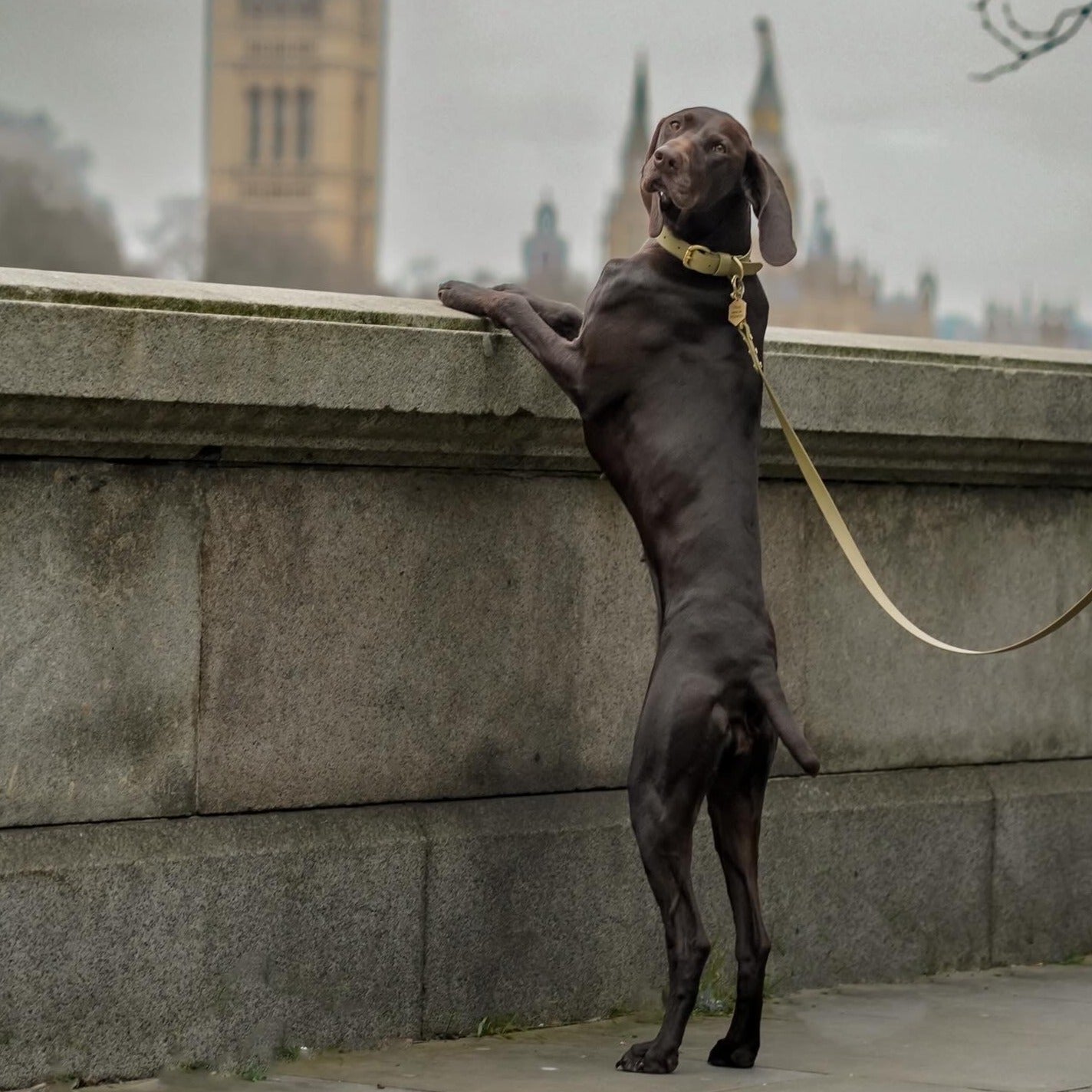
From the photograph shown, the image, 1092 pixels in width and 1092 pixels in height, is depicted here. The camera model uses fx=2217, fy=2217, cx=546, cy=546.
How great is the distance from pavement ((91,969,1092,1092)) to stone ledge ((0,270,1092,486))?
149 centimetres

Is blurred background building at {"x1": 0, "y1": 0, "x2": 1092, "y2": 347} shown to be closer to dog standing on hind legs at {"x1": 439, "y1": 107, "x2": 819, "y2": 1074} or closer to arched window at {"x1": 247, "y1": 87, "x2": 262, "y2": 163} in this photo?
arched window at {"x1": 247, "y1": 87, "x2": 262, "y2": 163}

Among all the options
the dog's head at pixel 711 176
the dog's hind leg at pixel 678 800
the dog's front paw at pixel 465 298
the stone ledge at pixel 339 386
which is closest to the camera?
the stone ledge at pixel 339 386

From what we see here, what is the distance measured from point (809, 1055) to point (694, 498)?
4.88 feet

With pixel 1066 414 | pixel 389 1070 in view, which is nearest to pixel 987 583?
pixel 1066 414

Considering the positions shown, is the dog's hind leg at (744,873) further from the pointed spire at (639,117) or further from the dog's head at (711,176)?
the pointed spire at (639,117)

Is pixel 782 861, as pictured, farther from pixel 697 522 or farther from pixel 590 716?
pixel 697 522

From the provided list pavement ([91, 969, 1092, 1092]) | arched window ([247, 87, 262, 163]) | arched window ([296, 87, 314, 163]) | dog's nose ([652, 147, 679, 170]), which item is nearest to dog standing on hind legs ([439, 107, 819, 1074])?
dog's nose ([652, 147, 679, 170])

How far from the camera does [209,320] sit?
5.15 metres

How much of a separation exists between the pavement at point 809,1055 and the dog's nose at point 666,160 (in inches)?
83.6

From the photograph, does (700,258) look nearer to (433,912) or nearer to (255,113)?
(433,912)

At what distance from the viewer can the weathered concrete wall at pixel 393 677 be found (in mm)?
5023

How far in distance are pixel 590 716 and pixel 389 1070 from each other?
1295 millimetres

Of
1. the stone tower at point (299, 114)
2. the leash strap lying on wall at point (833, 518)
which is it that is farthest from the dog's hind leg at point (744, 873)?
the stone tower at point (299, 114)

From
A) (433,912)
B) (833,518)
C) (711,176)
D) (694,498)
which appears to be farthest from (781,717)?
(711,176)
